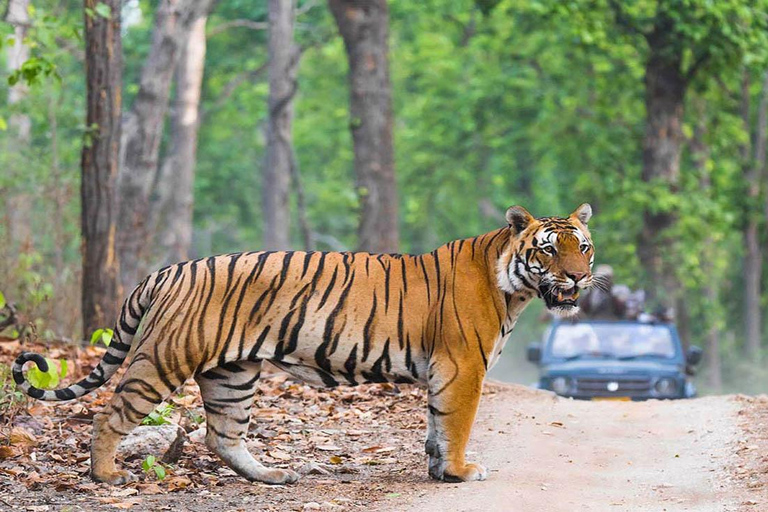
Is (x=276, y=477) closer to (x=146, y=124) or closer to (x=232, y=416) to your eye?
(x=232, y=416)

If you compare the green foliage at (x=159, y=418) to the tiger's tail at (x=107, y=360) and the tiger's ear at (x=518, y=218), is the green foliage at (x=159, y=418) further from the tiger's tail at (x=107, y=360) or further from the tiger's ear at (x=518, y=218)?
the tiger's ear at (x=518, y=218)

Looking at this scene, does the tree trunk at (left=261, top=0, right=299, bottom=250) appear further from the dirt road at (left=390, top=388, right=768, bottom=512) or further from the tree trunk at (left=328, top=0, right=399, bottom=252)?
the dirt road at (left=390, top=388, right=768, bottom=512)

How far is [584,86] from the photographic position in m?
30.8

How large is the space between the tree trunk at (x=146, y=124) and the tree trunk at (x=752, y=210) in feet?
62.7

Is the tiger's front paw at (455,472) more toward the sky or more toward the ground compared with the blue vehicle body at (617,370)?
more toward the sky

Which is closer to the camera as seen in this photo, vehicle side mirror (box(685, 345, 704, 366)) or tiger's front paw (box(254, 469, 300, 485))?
tiger's front paw (box(254, 469, 300, 485))

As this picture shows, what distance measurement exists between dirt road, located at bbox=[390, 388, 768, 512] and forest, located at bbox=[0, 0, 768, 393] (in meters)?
4.19

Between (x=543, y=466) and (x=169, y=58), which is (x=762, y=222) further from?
(x=543, y=466)

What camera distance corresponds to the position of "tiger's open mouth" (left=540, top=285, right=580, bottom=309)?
7211mm

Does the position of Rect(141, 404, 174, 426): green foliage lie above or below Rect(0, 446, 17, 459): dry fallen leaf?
above

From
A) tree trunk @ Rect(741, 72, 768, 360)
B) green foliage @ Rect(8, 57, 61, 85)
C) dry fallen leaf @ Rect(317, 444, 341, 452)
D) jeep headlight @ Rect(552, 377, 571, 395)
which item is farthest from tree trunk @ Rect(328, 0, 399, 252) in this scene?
tree trunk @ Rect(741, 72, 768, 360)

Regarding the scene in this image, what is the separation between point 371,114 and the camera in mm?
16953

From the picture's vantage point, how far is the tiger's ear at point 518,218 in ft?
24.2

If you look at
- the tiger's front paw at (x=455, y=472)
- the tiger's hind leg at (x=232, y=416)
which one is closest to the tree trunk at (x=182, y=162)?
the tiger's hind leg at (x=232, y=416)
